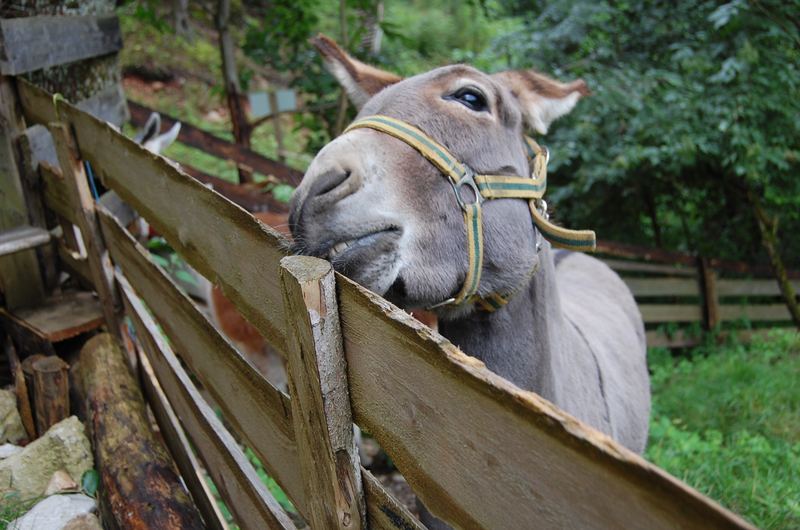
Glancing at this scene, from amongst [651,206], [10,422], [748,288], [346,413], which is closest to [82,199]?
[10,422]

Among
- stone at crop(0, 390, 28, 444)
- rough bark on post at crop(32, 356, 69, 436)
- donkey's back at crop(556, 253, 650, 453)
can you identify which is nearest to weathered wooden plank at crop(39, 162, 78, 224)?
rough bark on post at crop(32, 356, 69, 436)

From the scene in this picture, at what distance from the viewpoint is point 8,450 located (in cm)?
252

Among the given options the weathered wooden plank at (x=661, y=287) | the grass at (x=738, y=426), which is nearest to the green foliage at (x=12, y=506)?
the grass at (x=738, y=426)

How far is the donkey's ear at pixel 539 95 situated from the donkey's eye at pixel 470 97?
260 mm

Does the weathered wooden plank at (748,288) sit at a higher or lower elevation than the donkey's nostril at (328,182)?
lower

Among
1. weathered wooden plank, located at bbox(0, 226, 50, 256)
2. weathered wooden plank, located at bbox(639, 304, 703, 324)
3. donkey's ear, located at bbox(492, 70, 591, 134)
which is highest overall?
donkey's ear, located at bbox(492, 70, 591, 134)

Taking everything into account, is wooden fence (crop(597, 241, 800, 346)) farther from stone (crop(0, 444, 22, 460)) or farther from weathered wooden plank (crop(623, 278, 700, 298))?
stone (crop(0, 444, 22, 460))

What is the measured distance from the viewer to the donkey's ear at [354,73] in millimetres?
2484

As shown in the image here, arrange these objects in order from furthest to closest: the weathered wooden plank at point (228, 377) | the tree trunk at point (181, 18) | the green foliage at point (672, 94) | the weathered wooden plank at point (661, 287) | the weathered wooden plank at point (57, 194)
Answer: the weathered wooden plank at point (661, 287), the tree trunk at point (181, 18), the green foliage at point (672, 94), the weathered wooden plank at point (57, 194), the weathered wooden plank at point (228, 377)

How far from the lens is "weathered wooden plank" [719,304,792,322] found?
24.1ft

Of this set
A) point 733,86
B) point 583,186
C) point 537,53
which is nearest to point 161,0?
point 537,53

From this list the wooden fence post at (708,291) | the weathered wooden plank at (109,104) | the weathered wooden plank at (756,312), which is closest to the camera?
the weathered wooden plank at (109,104)

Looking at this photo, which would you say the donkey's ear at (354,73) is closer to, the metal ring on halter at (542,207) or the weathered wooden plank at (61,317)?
the metal ring on halter at (542,207)

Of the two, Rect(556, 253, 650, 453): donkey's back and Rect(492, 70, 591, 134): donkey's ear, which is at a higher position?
Rect(492, 70, 591, 134): donkey's ear
